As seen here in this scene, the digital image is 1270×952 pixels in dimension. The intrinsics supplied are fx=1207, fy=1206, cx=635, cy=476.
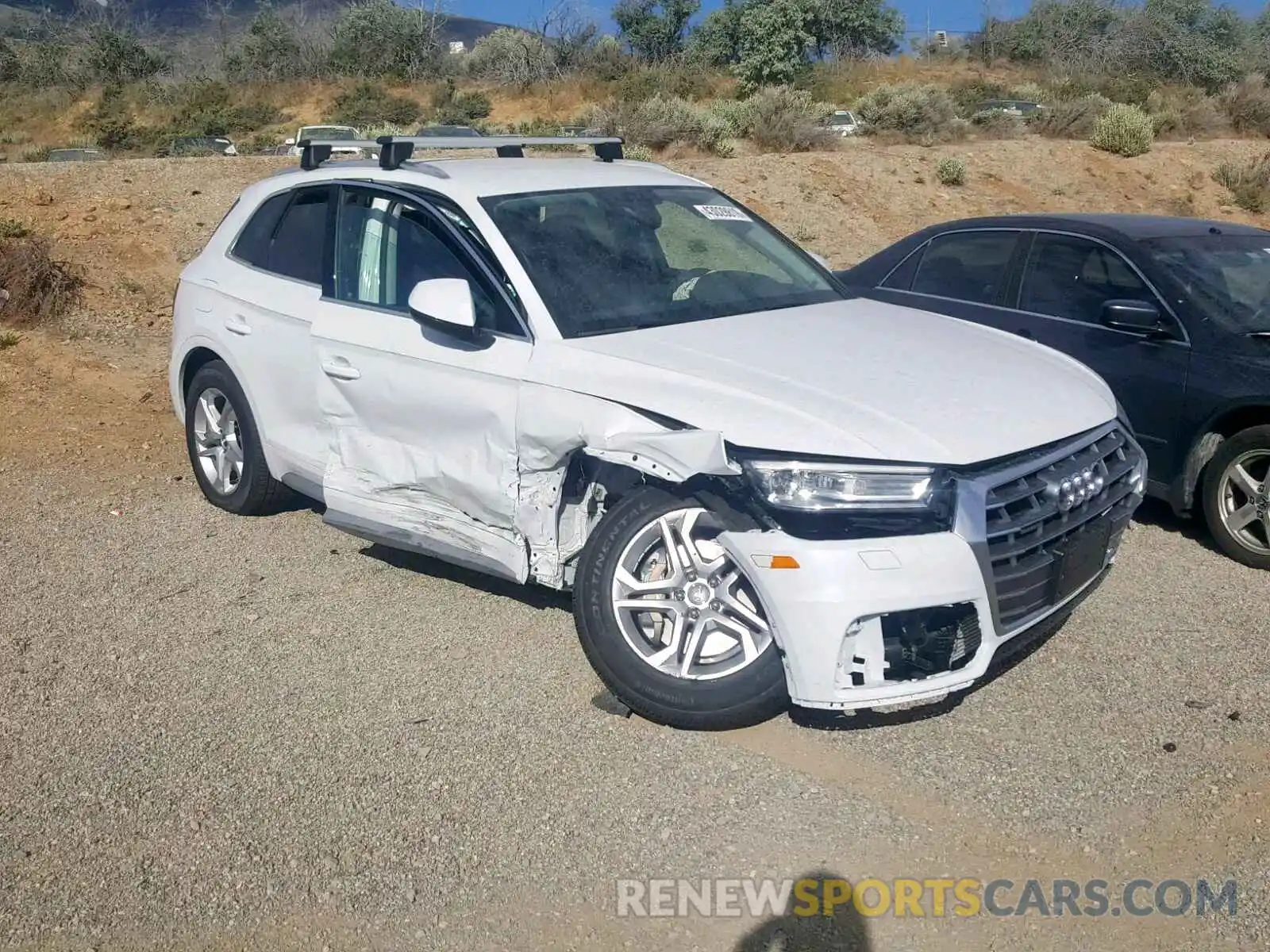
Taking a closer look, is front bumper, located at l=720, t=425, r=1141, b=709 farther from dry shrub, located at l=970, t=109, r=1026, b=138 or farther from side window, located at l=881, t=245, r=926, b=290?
dry shrub, located at l=970, t=109, r=1026, b=138

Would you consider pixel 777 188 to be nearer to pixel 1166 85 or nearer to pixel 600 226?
pixel 600 226

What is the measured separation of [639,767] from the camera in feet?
12.6

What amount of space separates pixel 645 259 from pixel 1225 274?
125 inches

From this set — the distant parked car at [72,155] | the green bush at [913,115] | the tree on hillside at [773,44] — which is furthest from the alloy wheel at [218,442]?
the tree on hillside at [773,44]

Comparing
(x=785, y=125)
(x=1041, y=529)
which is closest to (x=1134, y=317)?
(x=1041, y=529)

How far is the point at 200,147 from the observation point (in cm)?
2727

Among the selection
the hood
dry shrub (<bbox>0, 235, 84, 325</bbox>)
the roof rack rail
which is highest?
the roof rack rail

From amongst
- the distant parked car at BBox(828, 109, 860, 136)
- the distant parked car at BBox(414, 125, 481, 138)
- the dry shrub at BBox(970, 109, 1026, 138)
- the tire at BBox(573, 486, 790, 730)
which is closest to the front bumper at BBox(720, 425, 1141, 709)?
the tire at BBox(573, 486, 790, 730)

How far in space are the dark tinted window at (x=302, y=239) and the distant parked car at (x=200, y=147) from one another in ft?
72.6

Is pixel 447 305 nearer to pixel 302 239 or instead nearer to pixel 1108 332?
pixel 302 239

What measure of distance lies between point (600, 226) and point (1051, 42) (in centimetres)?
4177

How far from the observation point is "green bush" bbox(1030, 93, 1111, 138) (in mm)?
26391

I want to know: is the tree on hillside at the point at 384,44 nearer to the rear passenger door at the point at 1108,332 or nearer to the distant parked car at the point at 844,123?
the distant parked car at the point at 844,123

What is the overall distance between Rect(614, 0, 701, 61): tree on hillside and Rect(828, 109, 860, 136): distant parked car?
559 inches
